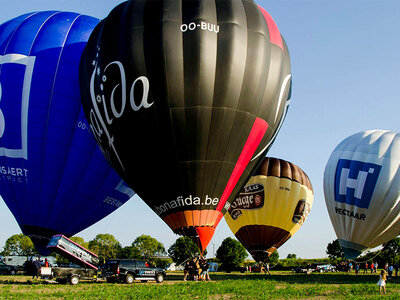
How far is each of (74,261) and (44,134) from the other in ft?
22.7

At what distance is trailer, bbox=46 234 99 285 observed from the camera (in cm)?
2091

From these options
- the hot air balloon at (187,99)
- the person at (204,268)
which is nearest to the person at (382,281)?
the hot air balloon at (187,99)

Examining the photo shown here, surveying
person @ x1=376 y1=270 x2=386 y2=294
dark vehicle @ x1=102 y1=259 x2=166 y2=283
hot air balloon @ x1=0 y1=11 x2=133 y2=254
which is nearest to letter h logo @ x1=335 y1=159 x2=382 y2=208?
person @ x1=376 y1=270 x2=386 y2=294

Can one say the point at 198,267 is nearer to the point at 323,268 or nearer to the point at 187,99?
the point at 187,99

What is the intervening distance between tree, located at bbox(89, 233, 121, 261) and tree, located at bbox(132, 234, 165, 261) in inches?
207

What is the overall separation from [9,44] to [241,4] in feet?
44.8

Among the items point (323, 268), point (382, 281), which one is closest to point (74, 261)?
point (382, 281)

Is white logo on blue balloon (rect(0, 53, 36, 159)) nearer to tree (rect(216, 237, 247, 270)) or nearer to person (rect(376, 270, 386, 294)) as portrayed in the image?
person (rect(376, 270, 386, 294))

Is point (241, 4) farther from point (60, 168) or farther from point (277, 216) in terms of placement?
point (277, 216)

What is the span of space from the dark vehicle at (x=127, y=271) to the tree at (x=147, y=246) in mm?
63298

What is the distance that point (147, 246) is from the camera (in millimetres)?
85375

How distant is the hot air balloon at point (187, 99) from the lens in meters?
16.7

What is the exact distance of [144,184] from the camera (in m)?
17.8

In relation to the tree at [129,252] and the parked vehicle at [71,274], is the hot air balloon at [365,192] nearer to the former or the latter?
the parked vehicle at [71,274]
